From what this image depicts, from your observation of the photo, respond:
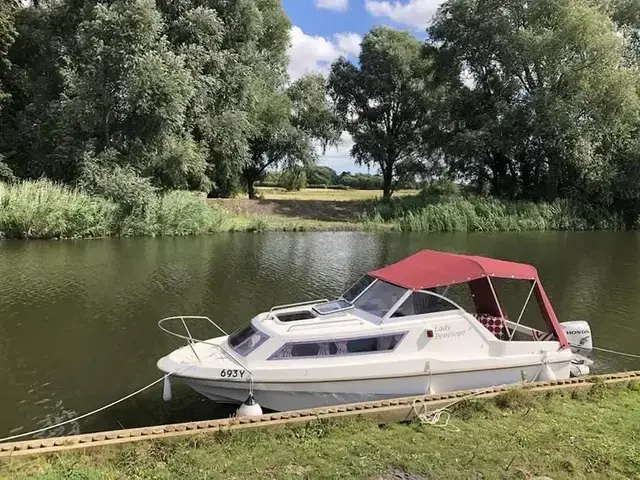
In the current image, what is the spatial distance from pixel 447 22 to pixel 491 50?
13.0 feet

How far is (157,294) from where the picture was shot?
54.6ft

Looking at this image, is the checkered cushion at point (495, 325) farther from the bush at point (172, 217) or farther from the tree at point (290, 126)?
the tree at point (290, 126)

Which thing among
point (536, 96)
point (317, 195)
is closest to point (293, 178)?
point (317, 195)

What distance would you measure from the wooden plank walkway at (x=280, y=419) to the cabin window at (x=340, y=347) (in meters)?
1.05

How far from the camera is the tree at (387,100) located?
46.4 m

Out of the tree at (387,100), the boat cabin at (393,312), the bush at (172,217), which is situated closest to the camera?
the boat cabin at (393,312)

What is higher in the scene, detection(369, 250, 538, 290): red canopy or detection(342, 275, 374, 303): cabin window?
detection(369, 250, 538, 290): red canopy

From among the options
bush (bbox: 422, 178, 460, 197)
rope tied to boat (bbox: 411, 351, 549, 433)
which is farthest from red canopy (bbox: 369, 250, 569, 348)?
bush (bbox: 422, 178, 460, 197)

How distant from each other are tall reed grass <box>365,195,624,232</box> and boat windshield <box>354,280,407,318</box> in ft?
90.0

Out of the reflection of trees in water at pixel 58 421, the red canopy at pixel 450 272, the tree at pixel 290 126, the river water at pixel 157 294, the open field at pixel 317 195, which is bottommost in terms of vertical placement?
the reflection of trees in water at pixel 58 421

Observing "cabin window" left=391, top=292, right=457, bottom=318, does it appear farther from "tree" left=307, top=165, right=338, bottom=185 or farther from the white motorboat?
"tree" left=307, top=165, right=338, bottom=185

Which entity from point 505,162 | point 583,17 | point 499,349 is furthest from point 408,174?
point 499,349

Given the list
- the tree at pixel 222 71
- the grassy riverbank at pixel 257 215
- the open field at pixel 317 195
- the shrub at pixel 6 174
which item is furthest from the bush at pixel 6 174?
the open field at pixel 317 195

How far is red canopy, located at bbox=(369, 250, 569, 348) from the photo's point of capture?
31.2ft
